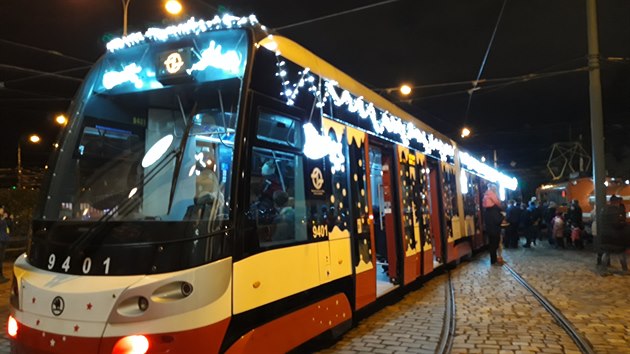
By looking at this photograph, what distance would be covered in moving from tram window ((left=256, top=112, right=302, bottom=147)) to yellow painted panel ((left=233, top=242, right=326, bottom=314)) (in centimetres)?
100

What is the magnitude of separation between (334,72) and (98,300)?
12.8 ft

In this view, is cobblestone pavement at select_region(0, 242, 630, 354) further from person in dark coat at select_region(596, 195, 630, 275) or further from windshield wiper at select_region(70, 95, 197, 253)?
windshield wiper at select_region(70, 95, 197, 253)

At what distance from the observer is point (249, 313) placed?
3.83 metres

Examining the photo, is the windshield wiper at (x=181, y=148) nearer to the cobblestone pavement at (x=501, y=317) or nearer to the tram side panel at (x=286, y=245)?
the tram side panel at (x=286, y=245)

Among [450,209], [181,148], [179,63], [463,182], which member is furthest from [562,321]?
[463,182]

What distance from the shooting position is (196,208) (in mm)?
3639

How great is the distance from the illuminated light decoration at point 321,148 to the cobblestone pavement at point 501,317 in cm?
214

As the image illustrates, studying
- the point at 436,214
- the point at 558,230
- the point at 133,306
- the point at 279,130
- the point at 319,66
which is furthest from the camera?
the point at 558,230

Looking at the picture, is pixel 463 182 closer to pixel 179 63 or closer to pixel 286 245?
pixel 286 245

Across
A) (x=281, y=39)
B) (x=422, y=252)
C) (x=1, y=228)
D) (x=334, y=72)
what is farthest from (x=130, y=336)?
(x=1, y=228)

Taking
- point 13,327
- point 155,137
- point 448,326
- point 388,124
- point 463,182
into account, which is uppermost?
point 388,124

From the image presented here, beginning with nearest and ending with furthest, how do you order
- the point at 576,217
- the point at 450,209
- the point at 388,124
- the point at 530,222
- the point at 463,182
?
the point at 388,124
the point at 450,209
the point at 463,182
the point at 576,217
the point at 530,222

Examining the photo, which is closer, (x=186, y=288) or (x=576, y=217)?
(x=186, y=288)

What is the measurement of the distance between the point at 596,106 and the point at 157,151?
1124cm
